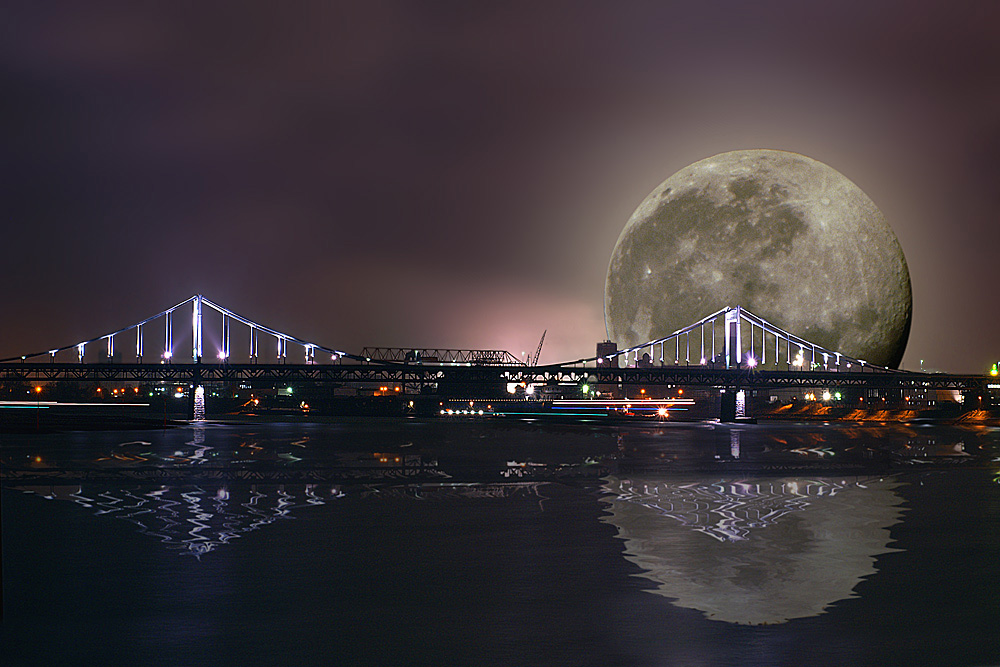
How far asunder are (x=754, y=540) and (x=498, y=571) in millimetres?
6169

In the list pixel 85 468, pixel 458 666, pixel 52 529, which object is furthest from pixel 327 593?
pixel 85 468

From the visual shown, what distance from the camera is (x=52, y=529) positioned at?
25.2 metres

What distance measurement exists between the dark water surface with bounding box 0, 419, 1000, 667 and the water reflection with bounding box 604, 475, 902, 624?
8cm

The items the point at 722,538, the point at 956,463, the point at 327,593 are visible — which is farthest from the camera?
the point at 956,463

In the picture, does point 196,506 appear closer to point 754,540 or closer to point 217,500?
point 217,500

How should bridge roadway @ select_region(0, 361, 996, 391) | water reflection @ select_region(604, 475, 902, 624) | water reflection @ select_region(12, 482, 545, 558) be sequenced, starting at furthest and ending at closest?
bridge roadway @ select_region(0, 361, 996, 391)
water reflection @ select_region(12, 482, 545, 558)
water reflection @ select_region(604, 475, 902, 624)

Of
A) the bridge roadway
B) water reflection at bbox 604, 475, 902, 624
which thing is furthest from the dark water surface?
the bridge roadway

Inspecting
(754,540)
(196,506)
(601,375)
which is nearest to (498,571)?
(754,540)

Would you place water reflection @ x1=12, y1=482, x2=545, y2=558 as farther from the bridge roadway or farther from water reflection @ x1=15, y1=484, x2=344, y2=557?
the bridge roadway

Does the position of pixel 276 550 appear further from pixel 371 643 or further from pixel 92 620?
pixel 371 643

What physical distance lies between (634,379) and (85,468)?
110m

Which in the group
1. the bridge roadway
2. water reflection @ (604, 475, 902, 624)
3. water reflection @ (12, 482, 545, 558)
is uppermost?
the bridge roadway

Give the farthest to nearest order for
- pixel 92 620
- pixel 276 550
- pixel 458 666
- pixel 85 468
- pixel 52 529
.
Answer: pixel 85 468 < pixel 52 529 < pixel 276 550 < pixel 92 620 < pixel 458 666

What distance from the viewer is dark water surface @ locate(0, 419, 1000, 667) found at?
13.6 m
